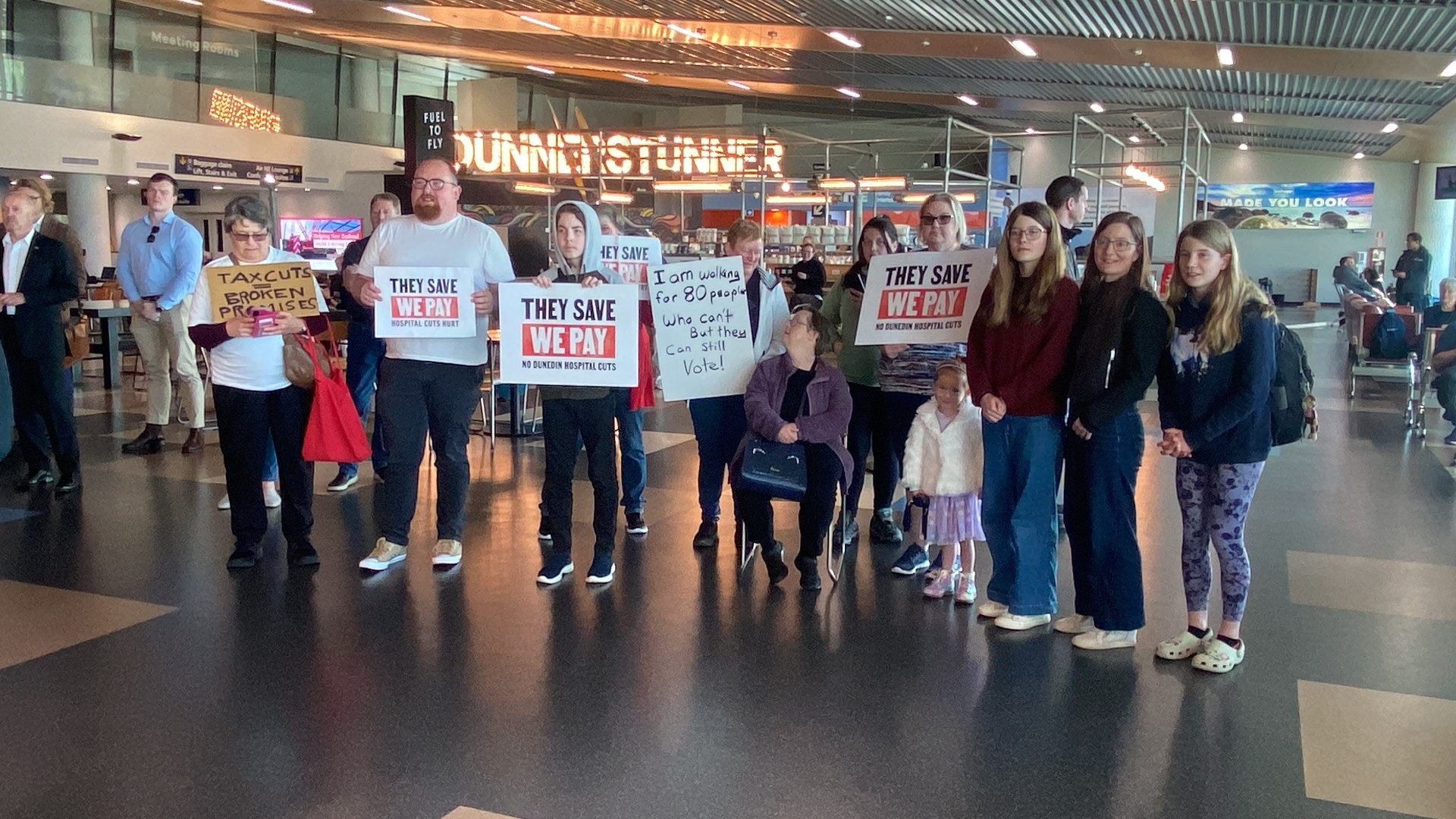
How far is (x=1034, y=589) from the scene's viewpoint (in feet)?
14.4

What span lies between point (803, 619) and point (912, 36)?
466 inches

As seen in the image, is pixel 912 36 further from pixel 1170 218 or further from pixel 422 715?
pixel 1170 218

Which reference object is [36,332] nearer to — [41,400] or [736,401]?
[41,400]

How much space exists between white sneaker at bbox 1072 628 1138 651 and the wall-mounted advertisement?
2856 cm

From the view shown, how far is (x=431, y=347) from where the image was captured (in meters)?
4.91

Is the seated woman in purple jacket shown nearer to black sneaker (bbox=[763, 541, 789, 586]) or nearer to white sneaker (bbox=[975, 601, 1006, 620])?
black sneaker (bbox=[763, 541, 789, 586])

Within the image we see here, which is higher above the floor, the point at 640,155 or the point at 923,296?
the point at 640,155

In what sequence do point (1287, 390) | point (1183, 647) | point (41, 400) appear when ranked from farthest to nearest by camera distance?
1. point (41, 400)
2. point (1183, 647)
3. point (1287, 390)

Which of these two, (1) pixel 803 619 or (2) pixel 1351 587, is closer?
(1) pixel 803 619

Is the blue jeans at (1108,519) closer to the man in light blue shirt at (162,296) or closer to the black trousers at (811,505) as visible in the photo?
the black trousers at (811,505)

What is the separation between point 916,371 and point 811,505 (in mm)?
838

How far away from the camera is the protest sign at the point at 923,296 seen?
485cm

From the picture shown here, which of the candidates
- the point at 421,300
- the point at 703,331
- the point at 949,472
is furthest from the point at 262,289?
the point at 949,472

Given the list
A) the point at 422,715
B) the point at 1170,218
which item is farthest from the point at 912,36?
the point at 1170,218
